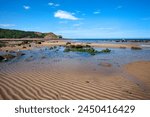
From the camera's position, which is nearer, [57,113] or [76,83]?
[57,113]

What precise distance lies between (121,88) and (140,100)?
112 centimetres

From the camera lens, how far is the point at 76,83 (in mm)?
6926

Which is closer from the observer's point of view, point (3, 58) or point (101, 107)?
point (101, 107)

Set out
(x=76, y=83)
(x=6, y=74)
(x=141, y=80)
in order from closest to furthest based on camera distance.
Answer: (x=76, y=83)
(x=141, y=80)
(x=6, y=74)

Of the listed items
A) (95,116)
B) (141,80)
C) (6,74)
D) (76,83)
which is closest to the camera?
(95,116)

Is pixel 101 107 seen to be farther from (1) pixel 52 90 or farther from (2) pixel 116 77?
(2) pixel 116 77

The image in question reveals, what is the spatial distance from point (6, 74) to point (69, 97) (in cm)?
411

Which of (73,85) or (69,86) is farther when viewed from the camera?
(73,85)

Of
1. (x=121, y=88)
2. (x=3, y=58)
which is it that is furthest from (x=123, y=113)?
(x=3, y=58)

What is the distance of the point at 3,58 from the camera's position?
13.1 metres

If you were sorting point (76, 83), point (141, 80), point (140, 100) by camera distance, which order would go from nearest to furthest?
point (140, 100)
point (76, 83)
point (141, 80)

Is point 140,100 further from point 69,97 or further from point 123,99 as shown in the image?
point 69,97

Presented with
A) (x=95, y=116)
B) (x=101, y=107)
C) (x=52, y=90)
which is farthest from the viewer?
(x=52, y=90)

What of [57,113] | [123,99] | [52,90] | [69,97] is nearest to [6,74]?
[52,90]
